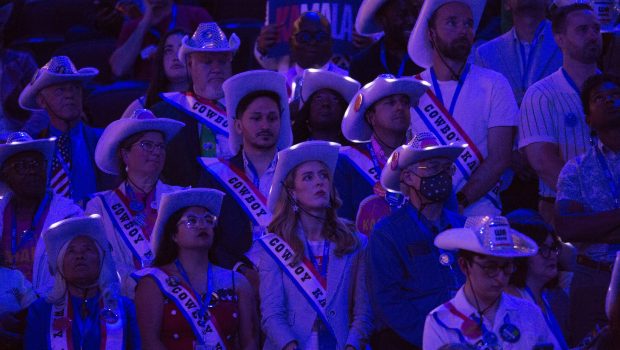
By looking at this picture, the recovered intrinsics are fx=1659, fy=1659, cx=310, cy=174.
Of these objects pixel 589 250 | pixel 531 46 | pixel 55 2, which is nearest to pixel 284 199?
pixel 589 250

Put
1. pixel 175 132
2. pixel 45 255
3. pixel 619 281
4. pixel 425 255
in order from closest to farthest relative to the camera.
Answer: pixel 619 281, pixel 425 255, pixel 45 255, pixel 175 132

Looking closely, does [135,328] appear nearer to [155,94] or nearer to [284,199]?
[284,199]

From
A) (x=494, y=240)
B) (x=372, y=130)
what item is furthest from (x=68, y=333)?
(x=494, y=240)

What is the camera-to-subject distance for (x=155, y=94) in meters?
12.4

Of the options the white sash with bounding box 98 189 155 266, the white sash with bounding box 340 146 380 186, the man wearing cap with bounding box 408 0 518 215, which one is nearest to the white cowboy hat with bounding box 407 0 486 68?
the man wearing cap with bounding box 408 0 518 215

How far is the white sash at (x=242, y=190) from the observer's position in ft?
34.9

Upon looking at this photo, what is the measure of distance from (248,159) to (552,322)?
2.79m

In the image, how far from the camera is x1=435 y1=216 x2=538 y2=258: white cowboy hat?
8.53 metres

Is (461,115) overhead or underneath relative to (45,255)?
overhead

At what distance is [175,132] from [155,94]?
1405mm

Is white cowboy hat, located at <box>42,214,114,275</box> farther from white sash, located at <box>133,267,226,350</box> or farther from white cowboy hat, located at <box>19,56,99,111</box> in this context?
white cowboy hat, located at <box>19,56,99,111</box>

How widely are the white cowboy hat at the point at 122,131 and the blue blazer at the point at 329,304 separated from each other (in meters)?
1.46

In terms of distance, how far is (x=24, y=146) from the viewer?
426 inches

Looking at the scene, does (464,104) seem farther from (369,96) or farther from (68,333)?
(68,333)
